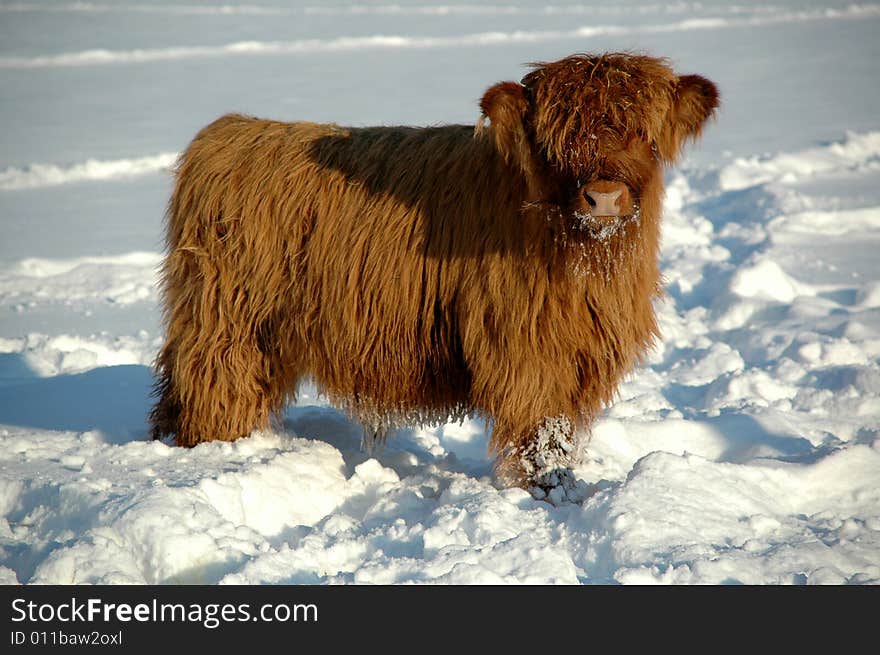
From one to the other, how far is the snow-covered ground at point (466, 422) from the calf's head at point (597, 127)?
1.05 m

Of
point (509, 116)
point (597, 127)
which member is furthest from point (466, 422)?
point (597, 127)

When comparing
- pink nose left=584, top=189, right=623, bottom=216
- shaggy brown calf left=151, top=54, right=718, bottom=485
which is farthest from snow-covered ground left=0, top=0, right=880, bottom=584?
pink nose left=584, top=189, right=623, bottom=216

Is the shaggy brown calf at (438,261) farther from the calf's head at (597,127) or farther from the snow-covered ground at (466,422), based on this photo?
the snow-covered ground at (466,422)

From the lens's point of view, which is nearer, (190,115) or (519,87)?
(519,87)

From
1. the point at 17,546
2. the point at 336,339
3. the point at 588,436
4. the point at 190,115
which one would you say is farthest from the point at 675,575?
the point at 190,115

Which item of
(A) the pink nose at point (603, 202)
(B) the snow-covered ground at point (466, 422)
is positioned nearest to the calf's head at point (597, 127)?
(A) the pink nose at point (603, 202)

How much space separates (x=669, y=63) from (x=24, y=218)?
7.11 m

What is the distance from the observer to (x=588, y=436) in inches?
164

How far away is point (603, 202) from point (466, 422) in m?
2.22

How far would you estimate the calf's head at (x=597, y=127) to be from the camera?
11.1ft

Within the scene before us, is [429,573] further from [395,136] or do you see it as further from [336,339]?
[395,136]

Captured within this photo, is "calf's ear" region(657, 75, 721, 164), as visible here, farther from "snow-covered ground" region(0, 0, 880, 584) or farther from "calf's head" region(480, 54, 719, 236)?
"snow-covered ground" region(0, 0, 880, 584)

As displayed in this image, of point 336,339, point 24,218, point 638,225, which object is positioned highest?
point 638,225

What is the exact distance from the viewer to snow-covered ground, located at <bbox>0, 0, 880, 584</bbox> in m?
3.29
